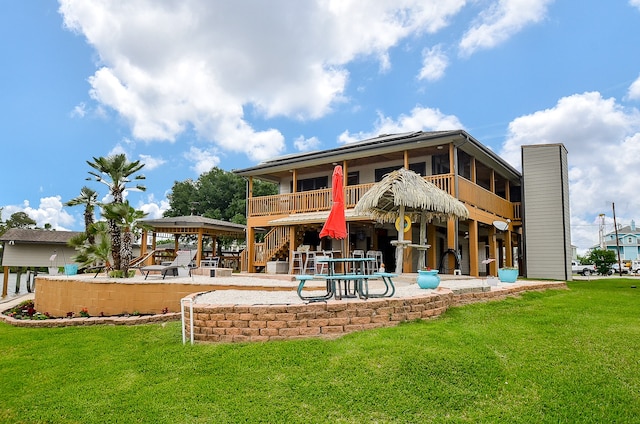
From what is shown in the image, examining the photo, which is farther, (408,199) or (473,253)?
(473,253)

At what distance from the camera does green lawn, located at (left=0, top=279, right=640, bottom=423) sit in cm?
373

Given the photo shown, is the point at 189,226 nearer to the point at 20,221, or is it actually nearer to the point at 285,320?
the point at 285,320

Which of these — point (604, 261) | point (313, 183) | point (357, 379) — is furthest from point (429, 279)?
point (604, 261)

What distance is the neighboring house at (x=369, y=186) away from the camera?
13.5 m

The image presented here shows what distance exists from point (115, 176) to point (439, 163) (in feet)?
39.3

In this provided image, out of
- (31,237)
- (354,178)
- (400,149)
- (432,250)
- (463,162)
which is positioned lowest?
(432,250)

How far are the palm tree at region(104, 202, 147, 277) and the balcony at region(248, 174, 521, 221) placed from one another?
5.00 meters

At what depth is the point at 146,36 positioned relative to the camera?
499 inches

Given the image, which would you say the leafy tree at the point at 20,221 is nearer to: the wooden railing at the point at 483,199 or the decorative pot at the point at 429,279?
the wooden railing at the point at 483,199

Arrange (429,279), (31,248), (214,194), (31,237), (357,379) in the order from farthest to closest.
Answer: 1. (214,194)
2. (31,248)
3. (31,237)
4. (429,279)
5. (357,379)

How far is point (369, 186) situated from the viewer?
14.7m

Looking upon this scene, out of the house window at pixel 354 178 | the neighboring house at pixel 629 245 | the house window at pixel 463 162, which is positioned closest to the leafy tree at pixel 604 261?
the house window at pixel 463 162

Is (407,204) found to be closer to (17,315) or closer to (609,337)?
(609,337)

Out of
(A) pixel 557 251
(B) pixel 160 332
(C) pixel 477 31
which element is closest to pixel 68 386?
(B) pixel 160 332
